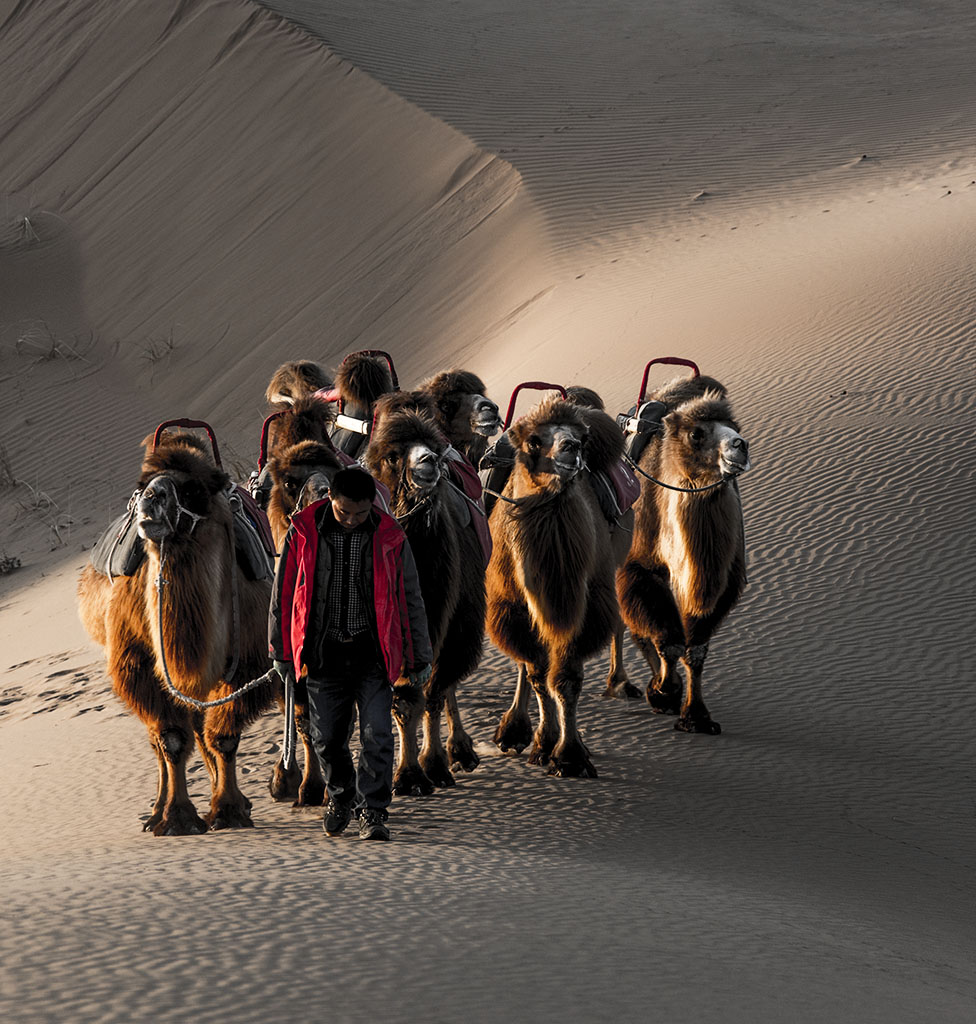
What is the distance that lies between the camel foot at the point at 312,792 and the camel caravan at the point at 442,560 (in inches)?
0.6

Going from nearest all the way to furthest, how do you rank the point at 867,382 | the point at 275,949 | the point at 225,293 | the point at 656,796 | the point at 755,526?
1. the point at 275,949
2. the point at 656,796
3. the point at 755,526
4. the point at 867,382
5. the point at 225,293

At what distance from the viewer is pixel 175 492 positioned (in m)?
5.74

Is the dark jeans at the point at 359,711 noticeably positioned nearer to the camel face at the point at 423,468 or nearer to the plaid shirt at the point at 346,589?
the plaid shirt at the point at 346,589

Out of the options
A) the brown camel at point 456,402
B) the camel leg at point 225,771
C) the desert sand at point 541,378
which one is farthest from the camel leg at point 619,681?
the camel leg at point 225,771

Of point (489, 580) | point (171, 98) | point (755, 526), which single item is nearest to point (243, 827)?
point (489, 580)

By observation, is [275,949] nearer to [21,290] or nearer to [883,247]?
[883,247]

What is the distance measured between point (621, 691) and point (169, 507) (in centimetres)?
379

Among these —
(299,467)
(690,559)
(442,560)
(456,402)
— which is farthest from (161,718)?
A: (690,559)

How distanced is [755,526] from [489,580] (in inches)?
192

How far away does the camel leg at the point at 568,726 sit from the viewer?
6.63m

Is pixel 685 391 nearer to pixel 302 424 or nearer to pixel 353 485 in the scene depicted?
pixel 302 424

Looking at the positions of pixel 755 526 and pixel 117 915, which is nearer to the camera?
pixel 117 915

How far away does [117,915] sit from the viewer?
3979mm

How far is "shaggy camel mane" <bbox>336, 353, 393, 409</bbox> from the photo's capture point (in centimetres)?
782
